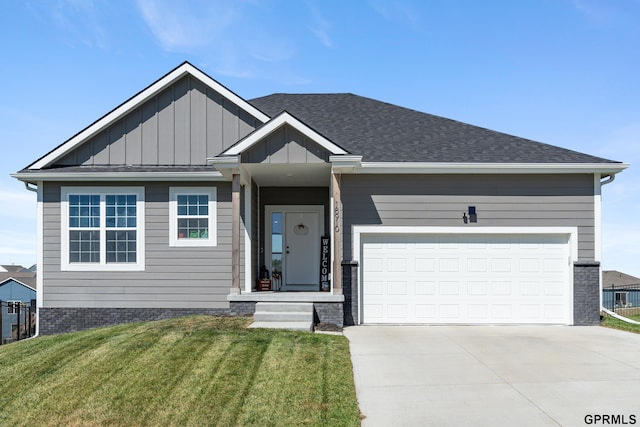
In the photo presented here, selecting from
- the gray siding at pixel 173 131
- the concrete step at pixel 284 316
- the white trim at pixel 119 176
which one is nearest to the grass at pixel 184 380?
the concrete step at pixel 284 316

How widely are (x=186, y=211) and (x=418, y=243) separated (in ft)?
17.4

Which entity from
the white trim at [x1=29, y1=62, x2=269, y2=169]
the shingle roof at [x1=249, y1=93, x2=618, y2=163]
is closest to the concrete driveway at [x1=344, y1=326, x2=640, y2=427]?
the shingle roof at [x1=249, y1=93, x2=618, y2=163]

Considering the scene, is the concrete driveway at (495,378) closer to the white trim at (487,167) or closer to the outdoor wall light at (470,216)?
the outdoor wall light at (470,216)

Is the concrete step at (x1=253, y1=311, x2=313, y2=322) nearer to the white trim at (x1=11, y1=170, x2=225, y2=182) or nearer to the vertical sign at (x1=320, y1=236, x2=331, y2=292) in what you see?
the vertical sign at (x1=320, y1=236, x2=331, y2=292)

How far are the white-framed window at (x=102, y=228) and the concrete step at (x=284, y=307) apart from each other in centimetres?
320

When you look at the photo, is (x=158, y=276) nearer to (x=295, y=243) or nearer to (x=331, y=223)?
(x=295, y=243)

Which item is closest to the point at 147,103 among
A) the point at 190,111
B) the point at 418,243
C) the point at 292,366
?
the point at 190,111

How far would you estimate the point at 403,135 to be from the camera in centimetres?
1310

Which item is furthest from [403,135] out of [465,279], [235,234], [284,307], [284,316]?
[284,316]

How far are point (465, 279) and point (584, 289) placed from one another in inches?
103

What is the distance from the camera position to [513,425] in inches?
208

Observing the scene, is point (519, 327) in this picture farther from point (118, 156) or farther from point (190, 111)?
point (118, 156)

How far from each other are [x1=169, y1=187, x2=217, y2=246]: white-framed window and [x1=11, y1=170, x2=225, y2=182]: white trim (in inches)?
11.4

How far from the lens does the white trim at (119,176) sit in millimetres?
11703
